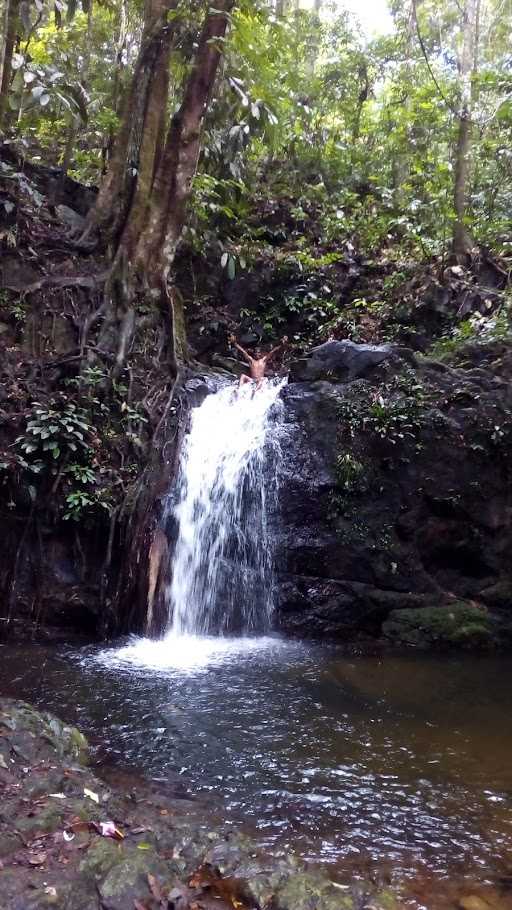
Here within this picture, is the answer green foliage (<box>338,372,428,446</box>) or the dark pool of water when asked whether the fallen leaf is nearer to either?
the dark pool of water

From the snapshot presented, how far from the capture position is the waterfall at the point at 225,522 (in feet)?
23.2

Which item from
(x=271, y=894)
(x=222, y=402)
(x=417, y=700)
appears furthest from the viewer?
(x=222, y=402)

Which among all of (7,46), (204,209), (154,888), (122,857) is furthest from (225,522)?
(7,46)

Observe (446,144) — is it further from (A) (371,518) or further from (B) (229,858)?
(B) (229,858)

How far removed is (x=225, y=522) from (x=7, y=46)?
7360 mm

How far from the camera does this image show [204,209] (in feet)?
34.2

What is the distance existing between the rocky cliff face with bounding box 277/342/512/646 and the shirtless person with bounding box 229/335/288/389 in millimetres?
Result: 1502

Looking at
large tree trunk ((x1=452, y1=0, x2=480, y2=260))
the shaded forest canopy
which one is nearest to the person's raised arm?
the shaded forest canopy

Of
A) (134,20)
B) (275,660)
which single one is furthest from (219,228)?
(275,660)

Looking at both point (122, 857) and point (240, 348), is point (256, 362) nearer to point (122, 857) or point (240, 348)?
point (240, 348)

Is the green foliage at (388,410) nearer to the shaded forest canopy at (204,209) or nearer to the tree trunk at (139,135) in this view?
the shaded forest canopy at (204,209)

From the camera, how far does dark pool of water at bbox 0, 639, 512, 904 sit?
3.08m

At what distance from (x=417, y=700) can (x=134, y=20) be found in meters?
10.7

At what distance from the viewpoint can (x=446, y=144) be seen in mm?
11914
